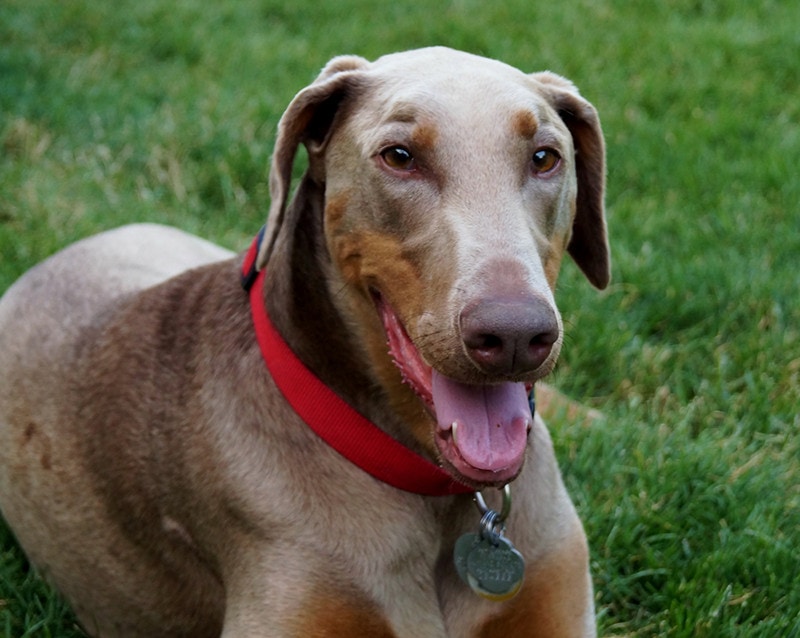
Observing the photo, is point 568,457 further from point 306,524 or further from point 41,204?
point 41,204

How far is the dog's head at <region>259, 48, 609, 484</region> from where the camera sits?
2906 millimetres

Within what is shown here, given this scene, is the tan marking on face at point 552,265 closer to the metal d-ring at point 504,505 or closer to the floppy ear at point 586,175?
the floppy ear at point 586,175

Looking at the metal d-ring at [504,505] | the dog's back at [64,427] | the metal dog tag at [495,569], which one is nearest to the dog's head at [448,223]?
the metal d-ring at [504,505]

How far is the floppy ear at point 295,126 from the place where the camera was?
132 inches

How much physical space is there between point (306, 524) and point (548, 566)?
69 cm

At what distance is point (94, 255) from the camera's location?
4.60 meters

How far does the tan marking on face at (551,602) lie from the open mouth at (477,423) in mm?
547

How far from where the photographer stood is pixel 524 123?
322cm

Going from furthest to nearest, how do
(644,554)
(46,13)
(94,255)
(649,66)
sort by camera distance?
(46,13), (649,66), (94,255), (644,554)

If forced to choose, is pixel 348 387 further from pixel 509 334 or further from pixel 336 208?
pixel 509 334

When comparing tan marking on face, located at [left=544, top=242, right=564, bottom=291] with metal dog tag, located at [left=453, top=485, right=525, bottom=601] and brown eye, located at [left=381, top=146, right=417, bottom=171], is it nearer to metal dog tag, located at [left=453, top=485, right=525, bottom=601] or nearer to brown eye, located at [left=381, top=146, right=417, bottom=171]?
brown eye, located at [left=381, top=146, right=417, bottom=171]

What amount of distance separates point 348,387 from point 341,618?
61 centimetres

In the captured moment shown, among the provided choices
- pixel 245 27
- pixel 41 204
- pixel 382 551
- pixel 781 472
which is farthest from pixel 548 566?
pixel 245 27

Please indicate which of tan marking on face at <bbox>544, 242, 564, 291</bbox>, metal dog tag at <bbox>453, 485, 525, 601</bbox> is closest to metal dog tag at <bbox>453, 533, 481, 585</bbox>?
metal dog tag at <bbox>453, 485, 525, 601</bbox>
